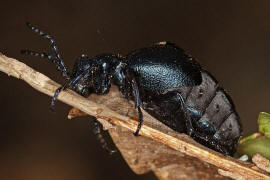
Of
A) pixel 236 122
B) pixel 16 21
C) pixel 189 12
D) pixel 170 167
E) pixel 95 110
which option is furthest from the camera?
pixel 189 12

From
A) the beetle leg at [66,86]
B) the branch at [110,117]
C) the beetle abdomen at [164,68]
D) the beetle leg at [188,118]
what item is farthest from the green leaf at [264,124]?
the beetle leg at [66,86]

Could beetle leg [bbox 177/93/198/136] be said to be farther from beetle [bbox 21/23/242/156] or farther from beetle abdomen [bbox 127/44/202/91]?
beetle abdomen [bbox 127/44/202/91]

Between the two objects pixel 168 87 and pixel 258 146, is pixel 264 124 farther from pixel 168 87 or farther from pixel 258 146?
pixel 168 87

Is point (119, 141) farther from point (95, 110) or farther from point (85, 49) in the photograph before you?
point (85, 49)

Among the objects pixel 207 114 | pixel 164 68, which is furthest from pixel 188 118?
pixel 164 68

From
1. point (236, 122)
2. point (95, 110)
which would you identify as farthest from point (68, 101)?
point (236, 122)

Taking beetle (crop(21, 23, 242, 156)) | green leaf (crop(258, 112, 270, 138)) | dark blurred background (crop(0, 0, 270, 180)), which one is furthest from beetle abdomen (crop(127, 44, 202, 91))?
dark blurred background (crop(0, 0, 270, 180))
